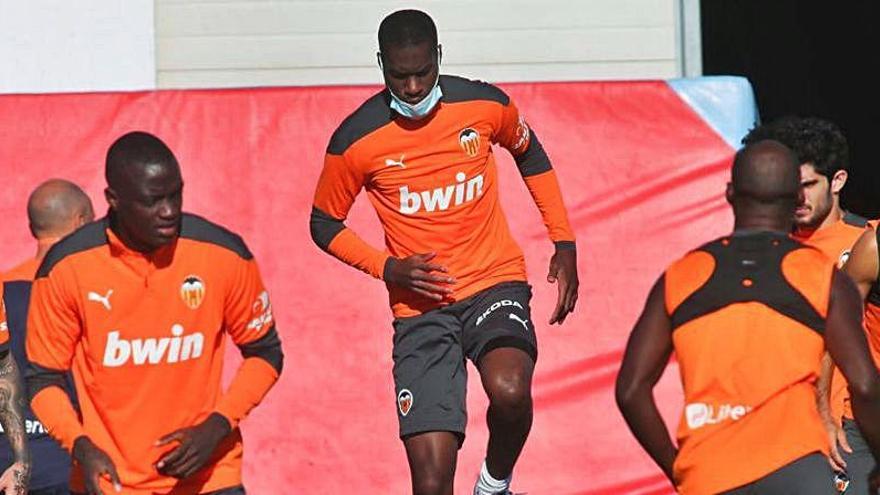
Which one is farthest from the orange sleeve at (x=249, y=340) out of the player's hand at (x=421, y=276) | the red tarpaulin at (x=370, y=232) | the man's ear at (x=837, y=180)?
the red tarpaulin at (x=370, y=232)

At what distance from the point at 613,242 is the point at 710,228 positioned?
0.56 metres

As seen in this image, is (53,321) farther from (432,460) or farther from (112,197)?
(432,460)

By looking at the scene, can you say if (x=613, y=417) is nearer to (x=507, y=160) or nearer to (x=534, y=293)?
(x=534, y=293)

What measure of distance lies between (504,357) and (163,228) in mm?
2030

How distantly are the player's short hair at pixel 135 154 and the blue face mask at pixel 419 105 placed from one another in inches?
69.0

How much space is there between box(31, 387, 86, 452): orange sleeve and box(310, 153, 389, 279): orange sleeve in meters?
1.96

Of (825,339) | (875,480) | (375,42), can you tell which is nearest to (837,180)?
(875,480)

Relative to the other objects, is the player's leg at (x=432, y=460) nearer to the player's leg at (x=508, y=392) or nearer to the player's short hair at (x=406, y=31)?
the player's leg at (x=508, y=392)

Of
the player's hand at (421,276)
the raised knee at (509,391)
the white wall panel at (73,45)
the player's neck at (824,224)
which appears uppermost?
the white wall panel at (73,45)

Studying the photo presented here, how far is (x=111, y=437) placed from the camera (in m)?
6.25

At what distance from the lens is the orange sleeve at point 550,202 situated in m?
8.35

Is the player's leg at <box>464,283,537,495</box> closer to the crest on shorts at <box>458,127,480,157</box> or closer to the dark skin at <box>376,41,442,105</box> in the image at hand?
the crest on shorts at <box>458,127,480,157</box>

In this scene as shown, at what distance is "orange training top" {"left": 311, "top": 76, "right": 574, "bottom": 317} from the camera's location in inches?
309

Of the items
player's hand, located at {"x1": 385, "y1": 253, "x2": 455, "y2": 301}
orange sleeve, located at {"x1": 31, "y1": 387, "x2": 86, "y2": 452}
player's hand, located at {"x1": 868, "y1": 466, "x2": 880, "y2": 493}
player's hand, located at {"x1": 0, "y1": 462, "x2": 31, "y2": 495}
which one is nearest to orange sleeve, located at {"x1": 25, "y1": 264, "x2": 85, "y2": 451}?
orange sleeve, located at {"x1": 31, "y1": 387, "x2": 86, "y2": 452}
